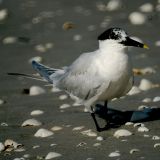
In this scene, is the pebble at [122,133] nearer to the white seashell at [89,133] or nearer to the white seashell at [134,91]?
the white seashell at [89,133]

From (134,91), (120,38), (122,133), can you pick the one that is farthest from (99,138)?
(134,91)

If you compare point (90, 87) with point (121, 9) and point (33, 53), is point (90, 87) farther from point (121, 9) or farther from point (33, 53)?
point (121, 9)

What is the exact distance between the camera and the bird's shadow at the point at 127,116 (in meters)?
6.77

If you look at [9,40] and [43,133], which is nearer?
[43,133]

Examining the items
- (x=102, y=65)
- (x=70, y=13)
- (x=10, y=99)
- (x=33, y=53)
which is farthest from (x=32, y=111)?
(x=70, y=13)

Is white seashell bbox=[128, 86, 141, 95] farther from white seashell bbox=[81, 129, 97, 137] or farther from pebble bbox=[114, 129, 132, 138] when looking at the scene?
pebble bbox=[114, 129, 132, 138]

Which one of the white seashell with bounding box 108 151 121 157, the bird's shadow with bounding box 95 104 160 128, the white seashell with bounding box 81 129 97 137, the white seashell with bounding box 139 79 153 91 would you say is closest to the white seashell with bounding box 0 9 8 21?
the white seashell with bounding box 139 79 153 91

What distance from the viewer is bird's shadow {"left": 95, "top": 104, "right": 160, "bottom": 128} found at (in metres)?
6.77

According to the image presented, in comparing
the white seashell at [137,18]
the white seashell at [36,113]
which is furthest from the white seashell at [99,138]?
the white seashell at [137,18]

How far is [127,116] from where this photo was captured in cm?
689

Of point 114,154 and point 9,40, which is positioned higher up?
point 9,40

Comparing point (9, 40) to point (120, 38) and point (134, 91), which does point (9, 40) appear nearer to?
point (134, 91)

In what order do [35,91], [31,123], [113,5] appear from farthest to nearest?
[113,5] → [35,91] → [31,123]

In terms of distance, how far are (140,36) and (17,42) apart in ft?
5.25
